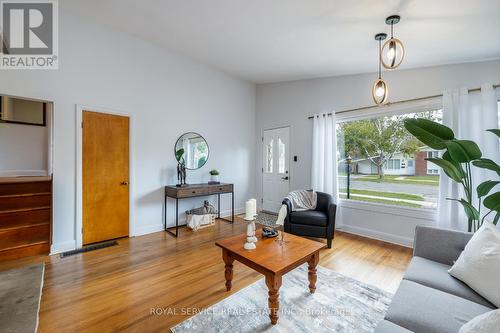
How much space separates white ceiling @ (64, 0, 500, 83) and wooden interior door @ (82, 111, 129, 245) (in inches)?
58.7

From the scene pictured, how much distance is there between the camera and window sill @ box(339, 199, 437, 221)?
3.28 m

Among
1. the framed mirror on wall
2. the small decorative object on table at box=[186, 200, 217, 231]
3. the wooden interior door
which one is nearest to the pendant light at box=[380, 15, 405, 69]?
the small decorative object on table at box=[186, 200, 217, 231]

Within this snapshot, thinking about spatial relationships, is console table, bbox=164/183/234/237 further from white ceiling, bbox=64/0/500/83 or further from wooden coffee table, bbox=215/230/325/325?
white ceiling, bbox=64/0/500/83

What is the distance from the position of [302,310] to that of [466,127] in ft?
10.1

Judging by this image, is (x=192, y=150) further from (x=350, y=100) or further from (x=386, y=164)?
(x=386, y=164)

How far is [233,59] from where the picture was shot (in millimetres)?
4059

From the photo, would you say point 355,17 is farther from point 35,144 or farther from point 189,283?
point 35,144

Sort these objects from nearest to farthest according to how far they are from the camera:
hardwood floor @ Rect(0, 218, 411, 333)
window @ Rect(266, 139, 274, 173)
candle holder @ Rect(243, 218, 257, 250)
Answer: hardwood floor @ Rect(0, 218, 411, 333), candle holder @ Rect(243, 218, 257, 250), window @ Rect(266, 139, 274, 173)

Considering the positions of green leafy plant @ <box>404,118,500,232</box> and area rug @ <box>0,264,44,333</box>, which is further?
green leafy plant @ <box>404,118,500,232</box>

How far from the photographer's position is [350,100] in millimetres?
3994

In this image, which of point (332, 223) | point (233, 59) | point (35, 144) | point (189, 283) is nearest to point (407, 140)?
point (332, 223)

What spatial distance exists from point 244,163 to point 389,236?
10.7 ft

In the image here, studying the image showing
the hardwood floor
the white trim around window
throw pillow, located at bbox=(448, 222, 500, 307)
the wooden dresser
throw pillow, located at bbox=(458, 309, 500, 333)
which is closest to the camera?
throw pillow, located at bbox=(458, 309, 500, 333)

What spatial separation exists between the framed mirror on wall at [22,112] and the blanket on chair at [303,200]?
4.53 metres
